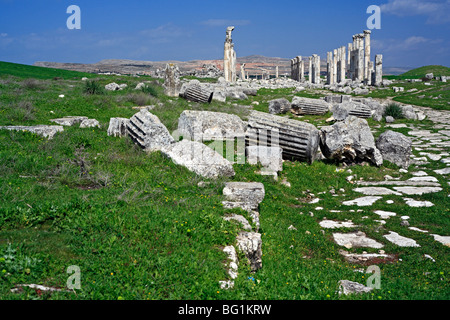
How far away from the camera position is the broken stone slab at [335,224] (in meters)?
7.26

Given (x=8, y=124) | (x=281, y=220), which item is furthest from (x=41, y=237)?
(x=8, y=124)

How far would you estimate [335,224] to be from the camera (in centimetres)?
742

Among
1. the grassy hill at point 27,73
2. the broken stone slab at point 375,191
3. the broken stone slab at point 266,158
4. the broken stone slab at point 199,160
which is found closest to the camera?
the broken stone slab at point 199,160

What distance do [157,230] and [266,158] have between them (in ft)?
17.4

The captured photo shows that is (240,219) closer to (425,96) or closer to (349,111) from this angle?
(349,111)

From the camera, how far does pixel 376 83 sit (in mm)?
36594

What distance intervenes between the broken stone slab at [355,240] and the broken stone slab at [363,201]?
1484 mm

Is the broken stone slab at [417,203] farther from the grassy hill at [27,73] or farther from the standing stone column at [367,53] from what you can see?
the standing stone column at [367,53]

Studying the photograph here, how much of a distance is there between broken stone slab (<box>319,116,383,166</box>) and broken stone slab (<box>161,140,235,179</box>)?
13.4ft

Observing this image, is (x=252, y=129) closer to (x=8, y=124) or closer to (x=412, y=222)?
(x=412, y=222)

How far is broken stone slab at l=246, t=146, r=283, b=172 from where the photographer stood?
9695 mm

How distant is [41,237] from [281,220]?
14.3 feet

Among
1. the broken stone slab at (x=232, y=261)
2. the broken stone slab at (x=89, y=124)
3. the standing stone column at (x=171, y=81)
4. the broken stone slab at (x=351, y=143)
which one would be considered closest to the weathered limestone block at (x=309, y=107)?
the standing stone column at (x=171, y=81)

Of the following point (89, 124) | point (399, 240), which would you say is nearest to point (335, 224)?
point (399, 240)
